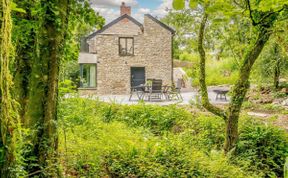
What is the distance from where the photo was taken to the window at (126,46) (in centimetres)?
1967

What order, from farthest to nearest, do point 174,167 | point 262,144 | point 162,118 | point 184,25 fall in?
point 184,25, point 162,118, point 262,144, point 174,167

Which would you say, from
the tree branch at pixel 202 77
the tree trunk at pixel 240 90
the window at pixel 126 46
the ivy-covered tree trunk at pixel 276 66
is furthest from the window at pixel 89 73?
the tree trunk at pixel 240 90

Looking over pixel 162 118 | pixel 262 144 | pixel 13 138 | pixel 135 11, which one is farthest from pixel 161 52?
pixel 13 138

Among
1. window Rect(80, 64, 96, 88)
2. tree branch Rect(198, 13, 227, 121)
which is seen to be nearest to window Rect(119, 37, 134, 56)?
window Rect(80, 64, 96, 88)

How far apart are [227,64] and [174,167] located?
1940cm

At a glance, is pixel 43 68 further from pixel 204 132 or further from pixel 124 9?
pixel 124 9

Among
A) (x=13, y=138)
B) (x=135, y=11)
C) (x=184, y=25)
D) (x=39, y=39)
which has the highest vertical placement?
(x=135, y=11)

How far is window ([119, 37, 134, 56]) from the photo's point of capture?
64.5ft

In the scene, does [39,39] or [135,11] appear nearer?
[39,39]

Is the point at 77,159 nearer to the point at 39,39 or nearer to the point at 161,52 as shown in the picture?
the point at 39,39

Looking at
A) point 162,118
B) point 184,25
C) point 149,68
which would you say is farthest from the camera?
point 149,68

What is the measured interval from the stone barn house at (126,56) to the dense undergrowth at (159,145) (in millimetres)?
10785

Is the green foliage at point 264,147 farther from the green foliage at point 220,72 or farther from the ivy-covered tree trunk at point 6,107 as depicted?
the green foliage at point 220,72

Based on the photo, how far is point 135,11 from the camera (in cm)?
2220
